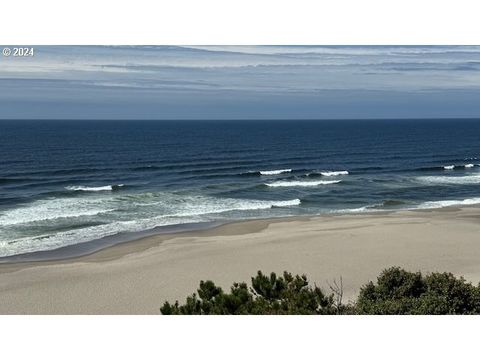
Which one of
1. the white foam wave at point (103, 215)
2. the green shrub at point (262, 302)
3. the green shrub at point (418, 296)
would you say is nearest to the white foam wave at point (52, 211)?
the white foam wave at point (103, 215)

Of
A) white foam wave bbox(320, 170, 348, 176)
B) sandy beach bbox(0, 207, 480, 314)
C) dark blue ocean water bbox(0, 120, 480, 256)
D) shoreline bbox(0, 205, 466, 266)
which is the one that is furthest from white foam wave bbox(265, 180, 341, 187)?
sandy beach bbox(0, 207, 480, 314)

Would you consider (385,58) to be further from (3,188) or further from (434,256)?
(3,188)

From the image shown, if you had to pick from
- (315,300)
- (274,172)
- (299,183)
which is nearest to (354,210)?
(299,183)

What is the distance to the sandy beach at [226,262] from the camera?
11539 millimetres

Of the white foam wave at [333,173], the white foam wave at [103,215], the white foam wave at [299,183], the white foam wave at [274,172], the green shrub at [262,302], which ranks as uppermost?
the white foam wave at [274,172]

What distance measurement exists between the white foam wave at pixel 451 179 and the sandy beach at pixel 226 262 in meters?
8.81

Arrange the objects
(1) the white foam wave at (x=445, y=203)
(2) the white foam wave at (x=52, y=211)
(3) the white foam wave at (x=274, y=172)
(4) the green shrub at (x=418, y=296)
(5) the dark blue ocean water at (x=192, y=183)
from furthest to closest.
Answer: (3) the white foam wave at (x=274, y=172), (1) the white foam wave at (x=445, y=203), (5) the dark blue ocean water at (x=192, y=183), (2) the white foam wave at (x=52, y=211), (4) the green shrub at (x=418, y=296)

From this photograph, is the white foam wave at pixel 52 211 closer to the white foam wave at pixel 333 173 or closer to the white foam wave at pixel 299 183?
the white foam wave at pixel 299 183

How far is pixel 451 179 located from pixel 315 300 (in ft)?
70.4

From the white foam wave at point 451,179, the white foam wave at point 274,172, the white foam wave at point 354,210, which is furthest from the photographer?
the white foam wave at point 274,172

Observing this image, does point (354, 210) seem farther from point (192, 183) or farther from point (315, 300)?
point (315, 300)

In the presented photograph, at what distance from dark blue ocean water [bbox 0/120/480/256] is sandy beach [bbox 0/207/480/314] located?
2.14m

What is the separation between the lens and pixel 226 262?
13.7 m
